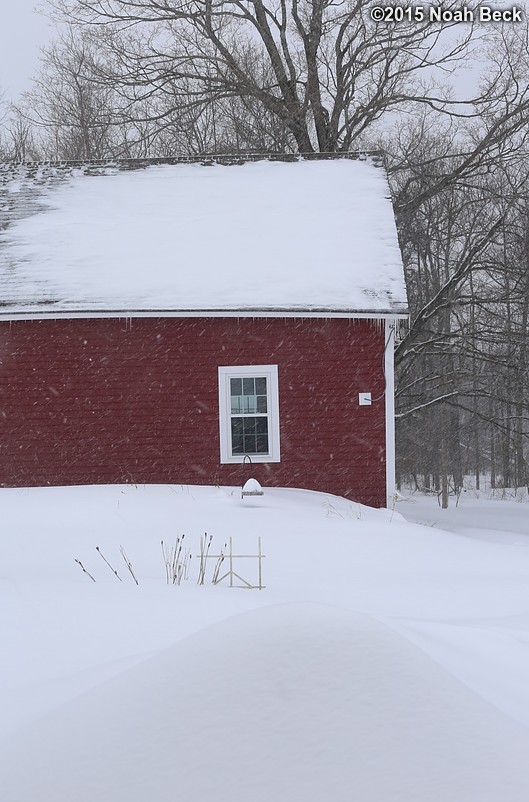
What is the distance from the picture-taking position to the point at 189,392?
13781 millimetres

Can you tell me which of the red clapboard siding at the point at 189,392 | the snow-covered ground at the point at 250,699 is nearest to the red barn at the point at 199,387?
the red clapboard siding at the point at 189,392

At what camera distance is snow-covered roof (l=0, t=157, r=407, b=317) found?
1365 cm

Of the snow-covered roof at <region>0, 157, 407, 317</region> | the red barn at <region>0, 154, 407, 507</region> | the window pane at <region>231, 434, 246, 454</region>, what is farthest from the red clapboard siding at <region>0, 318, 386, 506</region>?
the snow-covered roof at <region>0, 157, 407, 317</region>

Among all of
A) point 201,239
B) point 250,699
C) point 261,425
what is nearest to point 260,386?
point 261,425

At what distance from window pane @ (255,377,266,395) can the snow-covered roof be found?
4.02ft

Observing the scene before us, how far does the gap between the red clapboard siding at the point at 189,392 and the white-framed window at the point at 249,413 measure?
12cm

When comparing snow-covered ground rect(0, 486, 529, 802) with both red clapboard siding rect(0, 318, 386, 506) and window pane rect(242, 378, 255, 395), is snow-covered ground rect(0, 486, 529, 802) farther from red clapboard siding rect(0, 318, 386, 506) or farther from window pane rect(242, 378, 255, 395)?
window pane rect(242, 378, 255, 395)

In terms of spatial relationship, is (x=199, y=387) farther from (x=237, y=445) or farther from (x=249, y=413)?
(x=237, y=445)

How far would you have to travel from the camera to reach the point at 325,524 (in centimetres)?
1073

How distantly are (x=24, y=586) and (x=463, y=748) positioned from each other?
4528mm

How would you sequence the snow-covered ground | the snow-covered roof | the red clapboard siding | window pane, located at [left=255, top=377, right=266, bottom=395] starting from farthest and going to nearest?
window pane, located at [left=255, top=377, right=266, bottom=395] → the red clapboard siding → the snow-covered roof → the snow-covered ground

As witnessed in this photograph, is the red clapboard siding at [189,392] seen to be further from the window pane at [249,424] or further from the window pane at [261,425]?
the window pane at [249,424]

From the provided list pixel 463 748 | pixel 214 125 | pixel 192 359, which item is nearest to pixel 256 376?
pixel 192 359

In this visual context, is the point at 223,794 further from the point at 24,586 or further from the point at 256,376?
the point at 256,376
